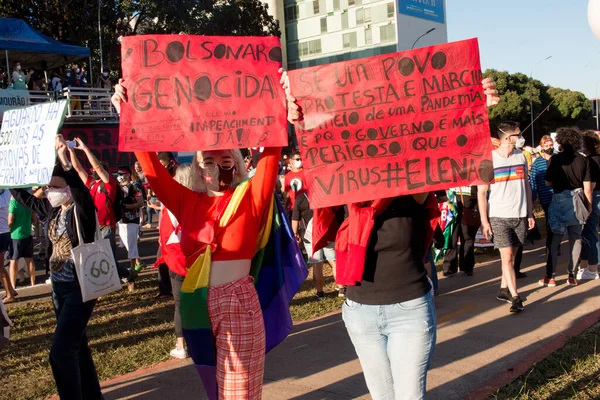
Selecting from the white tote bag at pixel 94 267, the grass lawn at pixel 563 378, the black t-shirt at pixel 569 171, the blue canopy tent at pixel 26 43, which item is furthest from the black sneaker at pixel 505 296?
the blue canopy tent at pixel 26 43

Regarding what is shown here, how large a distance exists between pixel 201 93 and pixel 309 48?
63.4 meters

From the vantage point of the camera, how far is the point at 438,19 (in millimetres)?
72438

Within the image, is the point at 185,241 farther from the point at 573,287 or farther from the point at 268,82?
the point at 573,287

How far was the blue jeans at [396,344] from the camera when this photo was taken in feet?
10.1

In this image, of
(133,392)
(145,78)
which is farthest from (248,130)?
(133,392)

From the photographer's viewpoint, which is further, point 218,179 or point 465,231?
point 465,231

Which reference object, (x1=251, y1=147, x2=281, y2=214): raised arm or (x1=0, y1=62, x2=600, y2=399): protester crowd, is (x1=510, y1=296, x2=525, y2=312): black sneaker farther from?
(x1=251, y1=147, x2=281, y2=214): raised arm

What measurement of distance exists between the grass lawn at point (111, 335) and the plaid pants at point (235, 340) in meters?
2.62

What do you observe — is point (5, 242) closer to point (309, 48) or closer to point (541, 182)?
point (541, 182)

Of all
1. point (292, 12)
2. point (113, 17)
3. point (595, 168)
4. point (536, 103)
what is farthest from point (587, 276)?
point (292, 12)

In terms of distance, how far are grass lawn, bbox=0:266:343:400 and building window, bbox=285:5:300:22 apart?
59.1 meters

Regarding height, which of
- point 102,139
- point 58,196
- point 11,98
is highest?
point 11,98

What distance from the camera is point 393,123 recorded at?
10.9ft

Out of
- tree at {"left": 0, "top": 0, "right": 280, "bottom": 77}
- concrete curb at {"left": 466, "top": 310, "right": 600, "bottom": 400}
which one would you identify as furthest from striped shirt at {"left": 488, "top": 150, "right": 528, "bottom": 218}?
tree at {"left": 0, "top": 0, "right": 280, "bottom": 77}
